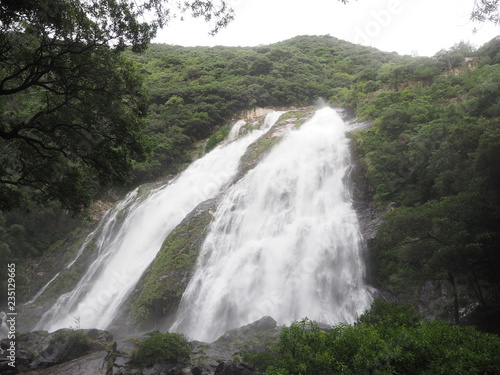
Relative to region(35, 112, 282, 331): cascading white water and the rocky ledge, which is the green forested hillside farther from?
the rocky ledge

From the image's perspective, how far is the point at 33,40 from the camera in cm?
728

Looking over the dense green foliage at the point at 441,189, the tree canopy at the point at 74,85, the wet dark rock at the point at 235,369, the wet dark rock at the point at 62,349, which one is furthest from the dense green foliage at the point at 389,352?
the wet dark rock at the point at 62,349

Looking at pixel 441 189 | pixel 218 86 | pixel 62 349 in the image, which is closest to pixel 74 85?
pixel 62 349

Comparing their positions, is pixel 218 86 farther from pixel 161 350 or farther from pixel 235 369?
pixel 235 369

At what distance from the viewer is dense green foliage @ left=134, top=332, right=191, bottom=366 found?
970cm

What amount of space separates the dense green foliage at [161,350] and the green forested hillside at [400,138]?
17.7ft

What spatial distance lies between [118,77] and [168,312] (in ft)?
33.1

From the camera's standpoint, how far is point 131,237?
21703 millimetres

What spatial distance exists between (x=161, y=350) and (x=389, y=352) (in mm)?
6783

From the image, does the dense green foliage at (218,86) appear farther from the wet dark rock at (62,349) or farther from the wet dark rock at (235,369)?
the wet dark rock at (235,369)

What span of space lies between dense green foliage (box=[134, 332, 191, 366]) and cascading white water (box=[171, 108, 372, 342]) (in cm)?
302

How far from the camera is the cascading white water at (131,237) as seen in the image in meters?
17.2

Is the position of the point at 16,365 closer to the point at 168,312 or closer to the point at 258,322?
the point at 168,312

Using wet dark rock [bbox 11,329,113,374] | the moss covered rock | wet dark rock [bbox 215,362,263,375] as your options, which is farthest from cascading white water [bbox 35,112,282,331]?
wet dark rock [bbox 215,362,263,375]
